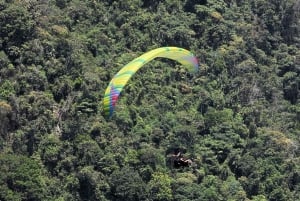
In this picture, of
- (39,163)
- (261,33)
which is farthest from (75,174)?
(261,33)

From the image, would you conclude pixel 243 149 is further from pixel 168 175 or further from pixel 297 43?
pixel 297 43

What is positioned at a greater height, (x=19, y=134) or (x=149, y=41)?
(x=149, y=41)

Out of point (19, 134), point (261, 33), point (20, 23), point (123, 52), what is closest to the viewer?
point (19, 134)

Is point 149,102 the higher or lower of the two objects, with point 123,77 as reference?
lower

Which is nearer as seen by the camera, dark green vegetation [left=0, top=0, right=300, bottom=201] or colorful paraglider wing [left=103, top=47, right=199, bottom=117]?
colorful paraglider wing [left=103, top=47, right=199, bottom=117]

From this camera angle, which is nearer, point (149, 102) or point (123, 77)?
point (123, 77)

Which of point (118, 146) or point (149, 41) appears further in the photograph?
point (149, 41)

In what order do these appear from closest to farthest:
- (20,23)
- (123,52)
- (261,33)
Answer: (20,23) → (123,52) → (261,33)

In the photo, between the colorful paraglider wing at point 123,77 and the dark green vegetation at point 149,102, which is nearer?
the colorful paraglider wing at point 123,77
